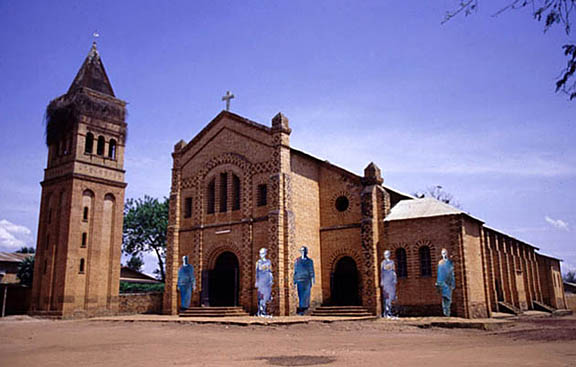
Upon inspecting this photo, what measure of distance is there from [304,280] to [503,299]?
43.5ft

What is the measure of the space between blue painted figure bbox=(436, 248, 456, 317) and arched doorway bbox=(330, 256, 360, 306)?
4.23 meters

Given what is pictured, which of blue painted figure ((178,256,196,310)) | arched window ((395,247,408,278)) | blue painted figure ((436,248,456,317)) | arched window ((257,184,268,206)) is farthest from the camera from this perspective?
blue painted figure ((178,256,196,310))

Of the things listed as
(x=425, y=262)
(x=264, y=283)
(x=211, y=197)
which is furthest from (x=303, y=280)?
(x=211, y=197)

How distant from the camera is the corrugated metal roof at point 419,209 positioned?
2389 centimetres

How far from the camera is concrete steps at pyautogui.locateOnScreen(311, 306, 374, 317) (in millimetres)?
23469

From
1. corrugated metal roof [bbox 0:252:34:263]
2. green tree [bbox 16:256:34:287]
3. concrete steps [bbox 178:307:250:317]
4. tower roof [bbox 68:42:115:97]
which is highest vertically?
tower roof [bbox 68:42:115:97]

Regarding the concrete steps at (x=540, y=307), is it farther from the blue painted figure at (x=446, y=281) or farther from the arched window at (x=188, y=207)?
the arched window at (x=188, y=207)

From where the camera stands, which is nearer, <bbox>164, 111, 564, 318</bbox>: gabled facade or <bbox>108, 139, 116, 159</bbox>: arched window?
<bbox>164, 111, 564, 318</bbox>: gabled facade

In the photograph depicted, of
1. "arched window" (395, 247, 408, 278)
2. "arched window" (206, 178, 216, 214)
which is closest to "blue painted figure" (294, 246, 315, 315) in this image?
"arched window" (395, 247, 408, 278)

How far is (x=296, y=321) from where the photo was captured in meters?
19.9

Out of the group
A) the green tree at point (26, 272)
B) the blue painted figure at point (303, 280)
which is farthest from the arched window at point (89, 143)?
the blue painted figure at point (303, 280)

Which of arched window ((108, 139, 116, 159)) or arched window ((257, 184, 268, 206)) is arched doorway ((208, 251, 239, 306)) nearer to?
arched window ((257, 184, 268, 206))

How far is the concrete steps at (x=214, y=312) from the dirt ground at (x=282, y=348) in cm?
487

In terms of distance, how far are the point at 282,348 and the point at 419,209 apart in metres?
14.1
